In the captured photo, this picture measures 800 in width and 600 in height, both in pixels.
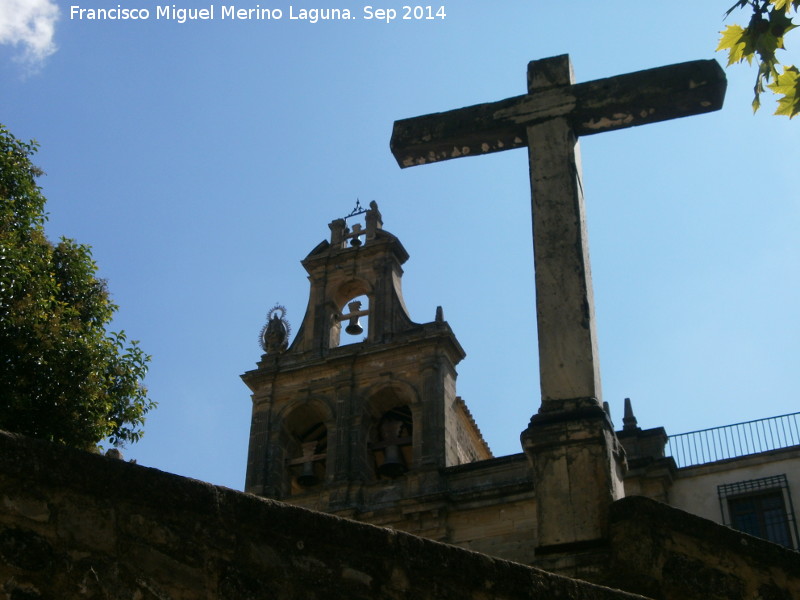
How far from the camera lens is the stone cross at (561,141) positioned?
7.16 metres

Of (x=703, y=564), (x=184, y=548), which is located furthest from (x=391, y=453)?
(x=184, y=548)

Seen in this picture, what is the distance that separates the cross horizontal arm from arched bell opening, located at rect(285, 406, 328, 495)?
49.6ft

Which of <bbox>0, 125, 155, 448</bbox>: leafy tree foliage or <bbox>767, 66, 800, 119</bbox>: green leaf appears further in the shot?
<bbox>0, 125, 155, 448</bbox>: leafy tree foliage

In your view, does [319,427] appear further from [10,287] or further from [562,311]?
[562,311]

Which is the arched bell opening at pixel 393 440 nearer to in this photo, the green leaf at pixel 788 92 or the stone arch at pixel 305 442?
the stone arch at pixel 305 442

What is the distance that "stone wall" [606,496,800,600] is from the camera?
545 cm

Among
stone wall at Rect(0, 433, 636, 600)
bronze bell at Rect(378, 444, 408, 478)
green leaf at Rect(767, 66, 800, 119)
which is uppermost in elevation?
bronze bell at Rect(378, 444, 408, 478)

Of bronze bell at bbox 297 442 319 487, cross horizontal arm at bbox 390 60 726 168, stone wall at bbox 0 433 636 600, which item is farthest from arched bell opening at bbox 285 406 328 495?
stone wall at bbox 0 433 636 600

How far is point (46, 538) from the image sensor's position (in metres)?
3.99

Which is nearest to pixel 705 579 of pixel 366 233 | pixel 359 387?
pixel 359 387

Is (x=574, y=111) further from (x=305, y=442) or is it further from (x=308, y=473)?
(x=305, y=442)

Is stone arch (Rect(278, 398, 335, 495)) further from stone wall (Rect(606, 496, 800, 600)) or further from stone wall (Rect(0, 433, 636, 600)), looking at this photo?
stone wall (Rect(0, 433, 636, 600))

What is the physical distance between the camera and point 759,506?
20.6m

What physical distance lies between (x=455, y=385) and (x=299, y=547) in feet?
63.7
